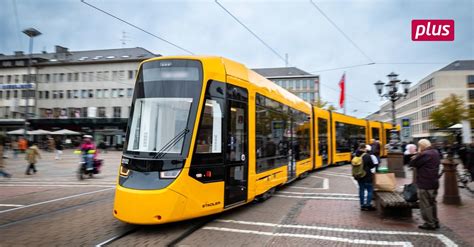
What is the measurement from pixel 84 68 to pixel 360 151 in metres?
57.8

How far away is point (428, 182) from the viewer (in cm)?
645

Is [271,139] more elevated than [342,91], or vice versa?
[342,91]

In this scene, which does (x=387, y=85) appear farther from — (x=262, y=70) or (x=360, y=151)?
(x=262, y=70)

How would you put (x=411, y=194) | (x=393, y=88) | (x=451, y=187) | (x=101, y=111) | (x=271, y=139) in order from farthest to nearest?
→ (x=101, y=111) < (x=393, y=88) < (x=271, y=139) < (x=451, y=187) < (x=411, y=194)

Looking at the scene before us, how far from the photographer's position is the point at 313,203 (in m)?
9.03

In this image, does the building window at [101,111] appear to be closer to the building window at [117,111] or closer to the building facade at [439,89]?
the building window at [117,111]

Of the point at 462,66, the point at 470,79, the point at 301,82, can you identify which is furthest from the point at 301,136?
the point at 301,82

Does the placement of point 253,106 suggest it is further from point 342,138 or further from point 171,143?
point 342,138

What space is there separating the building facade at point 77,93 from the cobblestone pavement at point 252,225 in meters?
47.0

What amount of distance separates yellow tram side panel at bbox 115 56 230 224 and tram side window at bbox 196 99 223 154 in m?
0.16

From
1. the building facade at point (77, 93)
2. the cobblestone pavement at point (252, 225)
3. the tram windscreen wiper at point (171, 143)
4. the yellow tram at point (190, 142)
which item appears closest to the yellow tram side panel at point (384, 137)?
the cobblestone pavement at point (252, 225)

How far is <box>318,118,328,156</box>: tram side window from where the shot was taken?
17.5 meters

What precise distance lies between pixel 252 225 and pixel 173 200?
1.79 metres

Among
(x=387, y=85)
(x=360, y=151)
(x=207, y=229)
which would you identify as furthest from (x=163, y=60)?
(x=387, y=85)
